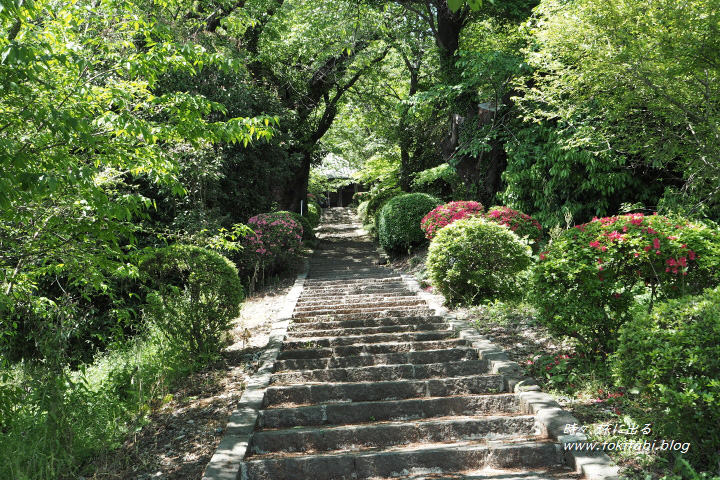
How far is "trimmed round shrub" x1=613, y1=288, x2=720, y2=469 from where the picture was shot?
3.23 m

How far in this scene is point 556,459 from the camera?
406 cm

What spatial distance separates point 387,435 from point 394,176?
664 inches

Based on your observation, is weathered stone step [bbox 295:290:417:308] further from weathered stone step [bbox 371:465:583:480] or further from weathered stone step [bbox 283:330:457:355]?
weathered stone step [bbox 371:465:583:480]

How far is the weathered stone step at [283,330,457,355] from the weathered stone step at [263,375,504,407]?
1.43m

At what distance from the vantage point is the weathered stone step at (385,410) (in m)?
4.85

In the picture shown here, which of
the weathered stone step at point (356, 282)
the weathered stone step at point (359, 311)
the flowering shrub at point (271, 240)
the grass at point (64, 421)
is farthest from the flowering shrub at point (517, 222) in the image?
the grass at point (64, 421)

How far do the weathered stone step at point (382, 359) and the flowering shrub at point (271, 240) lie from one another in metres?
6.23

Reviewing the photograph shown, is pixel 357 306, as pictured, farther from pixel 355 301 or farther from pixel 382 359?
pixel 382 359

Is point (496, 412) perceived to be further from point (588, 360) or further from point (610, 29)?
point (610, 29)

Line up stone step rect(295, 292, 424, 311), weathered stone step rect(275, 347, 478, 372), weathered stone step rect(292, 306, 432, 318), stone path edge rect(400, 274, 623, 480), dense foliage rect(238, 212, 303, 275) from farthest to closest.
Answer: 1. dense foliage rect(238, 212, 303, 275)
2. stone step rect(295, 292, 424, 311)
3. weathered stone step rect(292, 306, 432, 318)
4. weathered stone step rect(275, 347, 478, 372)
5. stone path edge rect(400, 274, 623, 480)

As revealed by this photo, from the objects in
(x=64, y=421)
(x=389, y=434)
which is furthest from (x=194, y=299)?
(x=389, y=434)

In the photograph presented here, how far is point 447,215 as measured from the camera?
11.2 meters

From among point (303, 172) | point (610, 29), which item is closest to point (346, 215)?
point (303, 172)

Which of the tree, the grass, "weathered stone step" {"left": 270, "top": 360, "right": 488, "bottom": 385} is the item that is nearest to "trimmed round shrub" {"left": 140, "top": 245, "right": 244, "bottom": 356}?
the grass
